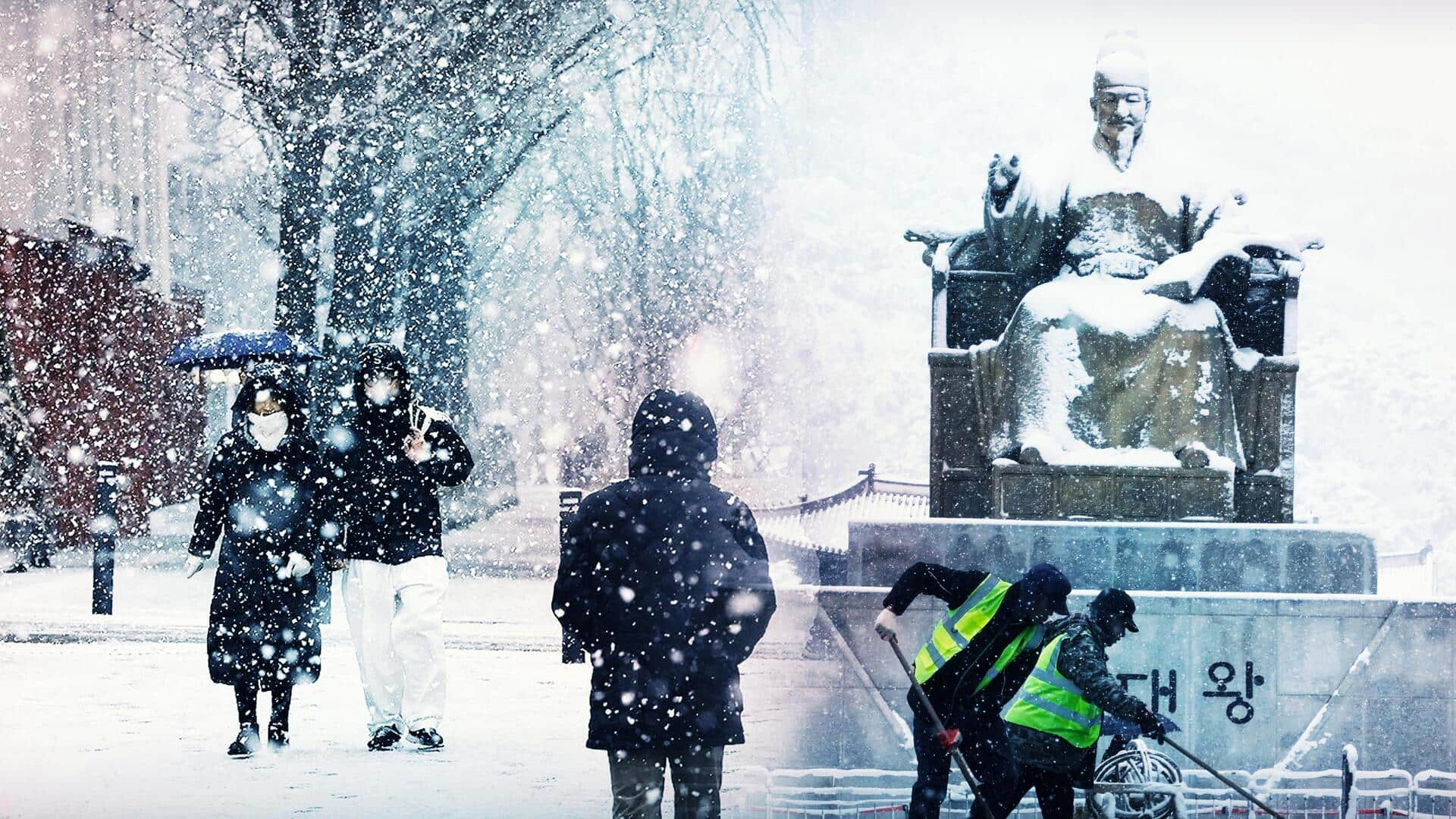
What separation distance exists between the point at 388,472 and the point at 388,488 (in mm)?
59

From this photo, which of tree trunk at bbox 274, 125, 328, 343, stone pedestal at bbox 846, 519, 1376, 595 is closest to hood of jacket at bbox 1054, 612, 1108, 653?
stone pedestal at bbox 846, 519, 1376, 595

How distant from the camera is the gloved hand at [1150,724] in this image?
16.1ft

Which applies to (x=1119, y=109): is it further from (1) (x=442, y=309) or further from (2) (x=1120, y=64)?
(1) (x=442, y=309)

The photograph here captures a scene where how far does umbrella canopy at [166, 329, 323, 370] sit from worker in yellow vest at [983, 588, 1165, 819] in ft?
25.9

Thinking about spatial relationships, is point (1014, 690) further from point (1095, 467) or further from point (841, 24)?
point (841, 24)

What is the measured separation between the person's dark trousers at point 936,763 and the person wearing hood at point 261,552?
272 centimetres

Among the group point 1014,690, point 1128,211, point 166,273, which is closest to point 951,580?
point 1014,690

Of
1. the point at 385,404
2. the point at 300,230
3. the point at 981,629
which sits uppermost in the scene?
the point at 300,230

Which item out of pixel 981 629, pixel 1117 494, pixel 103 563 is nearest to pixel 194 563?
pixel 981 629

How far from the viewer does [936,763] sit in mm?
5383

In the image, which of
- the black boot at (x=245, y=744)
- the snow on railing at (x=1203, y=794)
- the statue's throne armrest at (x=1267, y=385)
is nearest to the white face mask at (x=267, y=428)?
the black boot at (x=245, y=744)

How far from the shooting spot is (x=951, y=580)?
5.39 meters

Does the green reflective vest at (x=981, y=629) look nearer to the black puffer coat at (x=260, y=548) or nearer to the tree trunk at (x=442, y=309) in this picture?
the black puffer coat at (x=260, y=548)

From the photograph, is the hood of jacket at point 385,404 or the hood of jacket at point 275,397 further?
the hood of jacket at point 275,397
